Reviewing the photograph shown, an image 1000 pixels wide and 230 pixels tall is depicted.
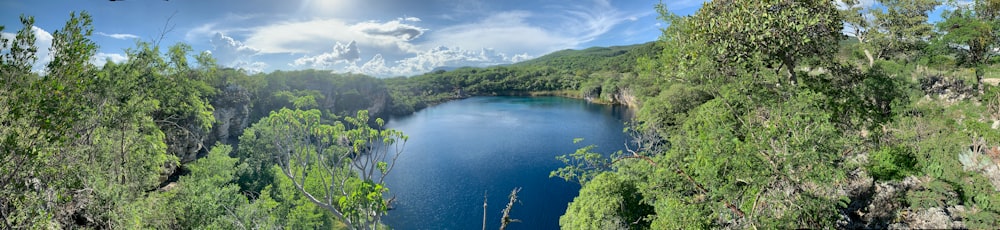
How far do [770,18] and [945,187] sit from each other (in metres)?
Result: 7.28

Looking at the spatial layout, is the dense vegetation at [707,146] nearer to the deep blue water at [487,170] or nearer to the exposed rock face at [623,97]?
the deep blue water at [487,170]

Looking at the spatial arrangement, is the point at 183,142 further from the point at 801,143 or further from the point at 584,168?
the point at 801,143

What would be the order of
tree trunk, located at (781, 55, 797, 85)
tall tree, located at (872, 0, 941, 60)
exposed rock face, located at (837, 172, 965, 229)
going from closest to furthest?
tree trunk, located at (781, 55, 797, 85) → exposed rock face, located at (837, 172, 965, 229) → tall tree, located at (872, 0, 941, 60)

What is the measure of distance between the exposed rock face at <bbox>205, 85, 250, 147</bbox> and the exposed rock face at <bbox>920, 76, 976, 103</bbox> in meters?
46.4

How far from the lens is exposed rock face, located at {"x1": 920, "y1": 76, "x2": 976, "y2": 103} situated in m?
19.4

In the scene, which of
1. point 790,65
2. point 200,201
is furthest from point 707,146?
point 200,201

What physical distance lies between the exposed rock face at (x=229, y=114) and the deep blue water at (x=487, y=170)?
1558 centimetres

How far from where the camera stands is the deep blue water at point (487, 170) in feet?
90.1

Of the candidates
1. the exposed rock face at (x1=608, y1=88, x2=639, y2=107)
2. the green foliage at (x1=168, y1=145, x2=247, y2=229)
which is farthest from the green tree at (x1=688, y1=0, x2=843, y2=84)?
the exposed rock face at (x1=608, y1=88, x2=639, y2=107)

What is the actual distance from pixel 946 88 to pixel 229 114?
164 feet

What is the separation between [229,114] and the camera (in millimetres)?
38344

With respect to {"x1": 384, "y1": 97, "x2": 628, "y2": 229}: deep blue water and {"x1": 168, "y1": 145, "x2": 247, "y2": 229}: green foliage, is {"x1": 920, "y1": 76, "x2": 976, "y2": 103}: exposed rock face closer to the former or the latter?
{"x1": 384, "y1": 97, "x2": 628, "y2": 229}: deep blue water

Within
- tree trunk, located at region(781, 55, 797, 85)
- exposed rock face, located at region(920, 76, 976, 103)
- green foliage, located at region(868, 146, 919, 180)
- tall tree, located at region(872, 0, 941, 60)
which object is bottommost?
green foliage, located at region(868, 146, 919, 180)

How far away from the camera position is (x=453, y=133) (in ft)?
191
